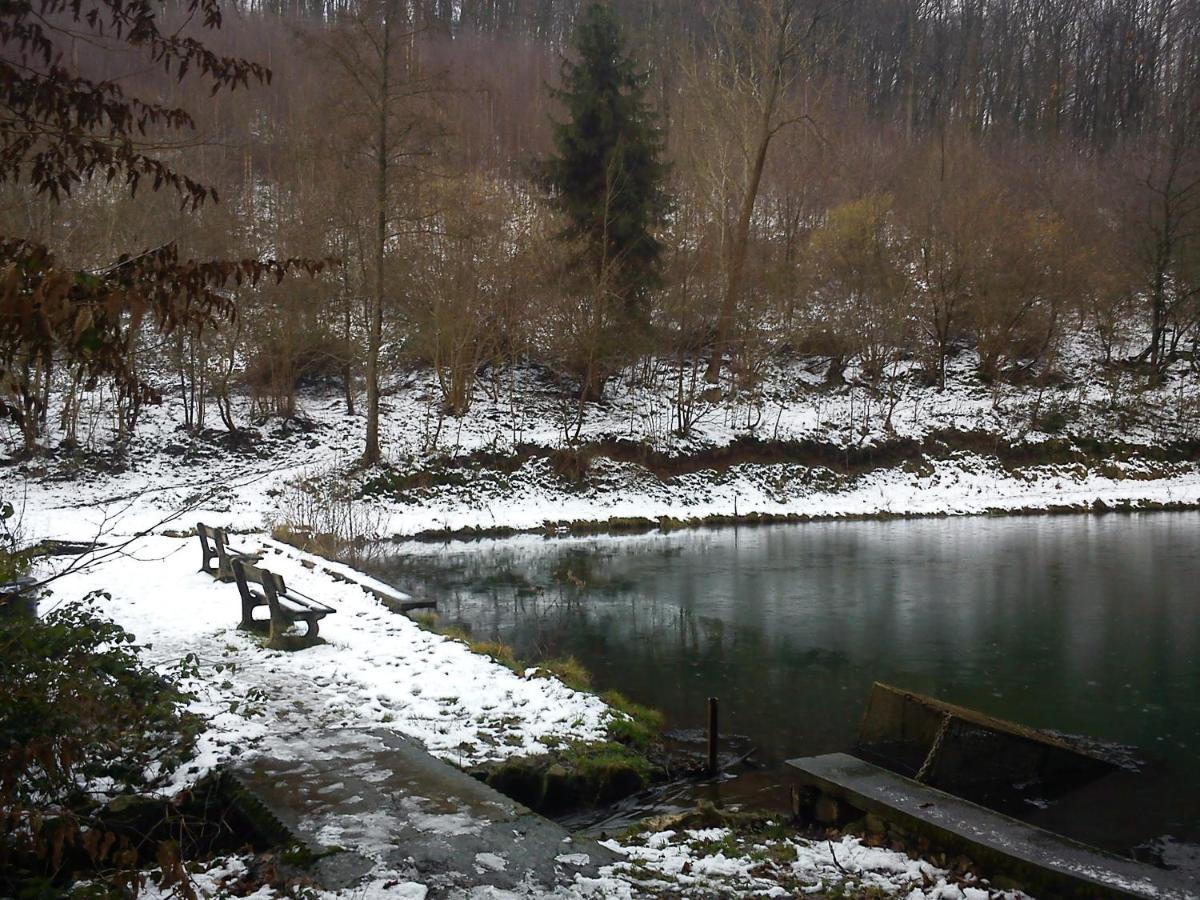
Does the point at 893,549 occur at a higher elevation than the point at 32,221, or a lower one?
lower

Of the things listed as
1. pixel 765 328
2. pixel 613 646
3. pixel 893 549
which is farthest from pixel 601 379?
pixel 613 646

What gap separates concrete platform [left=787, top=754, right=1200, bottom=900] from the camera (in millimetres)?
6047

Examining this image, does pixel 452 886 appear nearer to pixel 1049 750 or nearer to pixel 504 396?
pixel 1049 750

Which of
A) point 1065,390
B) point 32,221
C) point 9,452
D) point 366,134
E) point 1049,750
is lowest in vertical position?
point 1049,750

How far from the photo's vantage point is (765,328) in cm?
3397

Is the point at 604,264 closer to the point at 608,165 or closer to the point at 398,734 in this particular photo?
the point at 608,165

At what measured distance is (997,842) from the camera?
6.55 metres

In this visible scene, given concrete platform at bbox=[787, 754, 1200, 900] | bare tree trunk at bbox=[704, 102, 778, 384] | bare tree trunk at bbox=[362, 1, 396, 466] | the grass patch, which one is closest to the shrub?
the grass patch

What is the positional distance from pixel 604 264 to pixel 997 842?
24282mm

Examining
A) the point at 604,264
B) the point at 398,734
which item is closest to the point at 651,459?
the point at 604,264

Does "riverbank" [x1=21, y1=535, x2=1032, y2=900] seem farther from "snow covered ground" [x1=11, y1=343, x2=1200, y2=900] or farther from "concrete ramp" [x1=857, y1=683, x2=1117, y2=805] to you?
"concrete ramp" [x1=857, y1=683, x2=1117, y2=805]

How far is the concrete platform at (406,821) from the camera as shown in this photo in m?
5.52

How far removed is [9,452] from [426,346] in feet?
37.5

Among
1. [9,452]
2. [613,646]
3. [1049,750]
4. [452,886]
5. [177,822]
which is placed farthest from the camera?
[9,452]
